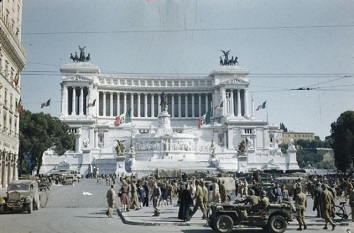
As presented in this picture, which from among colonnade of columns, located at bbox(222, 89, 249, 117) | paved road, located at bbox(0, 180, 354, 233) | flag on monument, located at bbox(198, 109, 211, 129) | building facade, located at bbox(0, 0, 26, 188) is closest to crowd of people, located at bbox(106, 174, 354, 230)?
paved road, located at bbox(0, 180, 354, 233)

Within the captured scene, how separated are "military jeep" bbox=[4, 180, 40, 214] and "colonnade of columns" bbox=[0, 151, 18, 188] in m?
17.6

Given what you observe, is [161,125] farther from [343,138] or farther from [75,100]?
[343,138]

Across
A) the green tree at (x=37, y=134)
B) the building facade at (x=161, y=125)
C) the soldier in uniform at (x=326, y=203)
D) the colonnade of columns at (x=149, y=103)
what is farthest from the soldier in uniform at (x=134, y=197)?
the colonnade of columns at (x=149, y=103)

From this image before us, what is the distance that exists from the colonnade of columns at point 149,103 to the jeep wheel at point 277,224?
4573 inches

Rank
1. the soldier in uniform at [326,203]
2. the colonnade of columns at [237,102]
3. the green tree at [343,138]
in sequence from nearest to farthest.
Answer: the soldier in uniform at [326,203] → the green tree at [343,138] → the colonnade of columns at [237,102]

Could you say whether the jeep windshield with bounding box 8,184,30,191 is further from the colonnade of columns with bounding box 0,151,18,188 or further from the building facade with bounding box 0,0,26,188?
the colonnade of columns with bounding box 0,151,18,188

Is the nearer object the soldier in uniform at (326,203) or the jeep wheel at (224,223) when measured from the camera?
the jeep wheel at (224,223)

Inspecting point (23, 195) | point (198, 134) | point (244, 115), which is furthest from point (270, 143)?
point (23, 195)

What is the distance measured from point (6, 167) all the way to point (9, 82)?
912 centimetres

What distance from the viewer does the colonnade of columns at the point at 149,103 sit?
440 ft

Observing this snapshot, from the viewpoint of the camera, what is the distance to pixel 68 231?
19.1 meters

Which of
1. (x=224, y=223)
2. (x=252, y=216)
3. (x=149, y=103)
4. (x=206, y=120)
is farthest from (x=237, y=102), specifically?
(x=224, y=223)

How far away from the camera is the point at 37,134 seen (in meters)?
75.6

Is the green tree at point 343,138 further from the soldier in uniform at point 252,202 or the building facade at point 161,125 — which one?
the soldier in uniform at point 252,202
